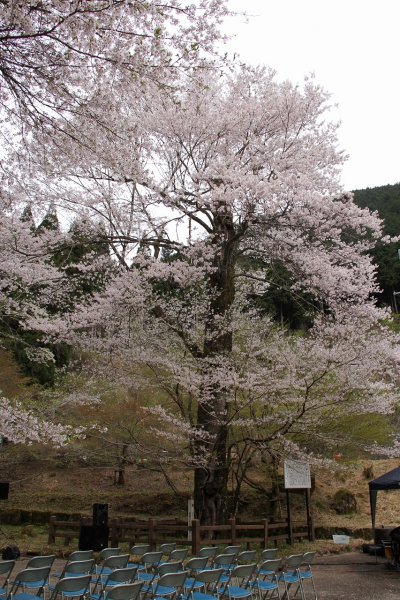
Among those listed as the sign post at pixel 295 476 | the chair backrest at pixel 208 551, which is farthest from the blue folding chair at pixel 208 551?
the sign post at pixel 295 476

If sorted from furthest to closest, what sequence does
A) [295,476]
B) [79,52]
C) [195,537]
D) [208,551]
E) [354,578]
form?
[295,476]
[195,537]
[354,578]
[208,551]
[79,52]

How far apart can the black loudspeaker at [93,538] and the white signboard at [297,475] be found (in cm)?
415

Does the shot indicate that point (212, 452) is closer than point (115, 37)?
No

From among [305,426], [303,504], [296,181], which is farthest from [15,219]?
[303,504]

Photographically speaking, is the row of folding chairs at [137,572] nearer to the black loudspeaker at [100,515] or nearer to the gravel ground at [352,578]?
the gravel ground at [352,578]

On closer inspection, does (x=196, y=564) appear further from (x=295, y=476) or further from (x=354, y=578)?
(x=295, y=476)

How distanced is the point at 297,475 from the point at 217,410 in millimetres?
2882

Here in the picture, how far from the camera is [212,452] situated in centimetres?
1029

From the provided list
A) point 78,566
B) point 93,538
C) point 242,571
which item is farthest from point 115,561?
point 93,538

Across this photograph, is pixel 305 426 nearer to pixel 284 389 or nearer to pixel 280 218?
pixel 284 389

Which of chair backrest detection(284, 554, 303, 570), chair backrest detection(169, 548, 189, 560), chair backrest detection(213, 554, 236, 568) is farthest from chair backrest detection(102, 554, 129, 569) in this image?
chair backrest detection(284, 554, 303, 570)

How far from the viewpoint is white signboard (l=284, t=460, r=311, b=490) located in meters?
11.5

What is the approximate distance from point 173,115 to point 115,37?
22.7 feet

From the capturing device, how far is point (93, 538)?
10688 millimetres
